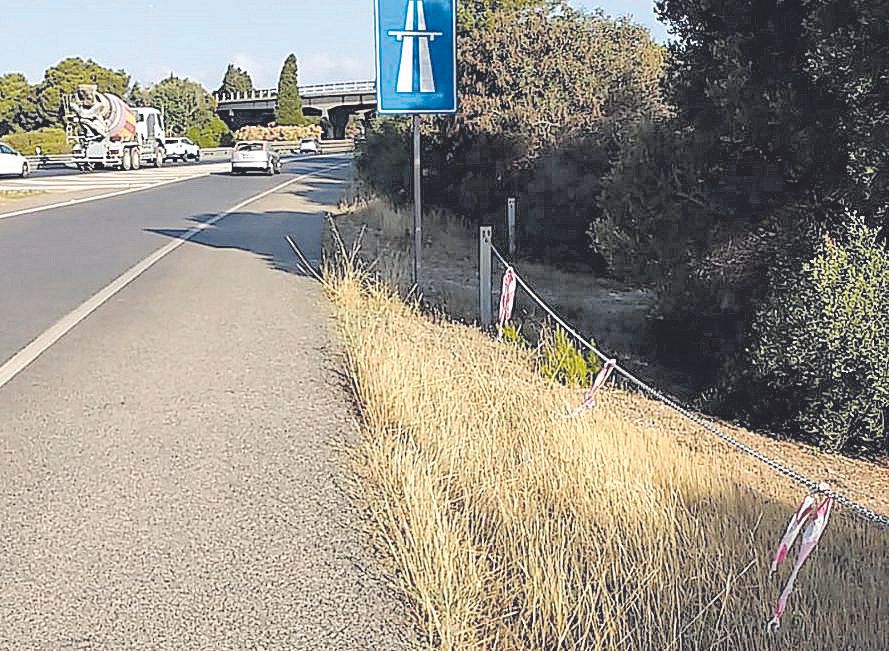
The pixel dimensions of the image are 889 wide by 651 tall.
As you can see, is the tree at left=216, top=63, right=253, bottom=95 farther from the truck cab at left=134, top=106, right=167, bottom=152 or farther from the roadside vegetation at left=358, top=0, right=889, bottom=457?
the roadside vegetation at left=358, top=0, right=889, bottom=457

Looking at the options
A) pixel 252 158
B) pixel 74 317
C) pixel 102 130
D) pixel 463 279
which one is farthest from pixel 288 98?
pixel 74 317

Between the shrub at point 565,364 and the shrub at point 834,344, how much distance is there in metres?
1.40

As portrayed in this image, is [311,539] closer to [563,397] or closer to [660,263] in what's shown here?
[563,397]

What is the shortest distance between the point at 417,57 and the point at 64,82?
299 ft

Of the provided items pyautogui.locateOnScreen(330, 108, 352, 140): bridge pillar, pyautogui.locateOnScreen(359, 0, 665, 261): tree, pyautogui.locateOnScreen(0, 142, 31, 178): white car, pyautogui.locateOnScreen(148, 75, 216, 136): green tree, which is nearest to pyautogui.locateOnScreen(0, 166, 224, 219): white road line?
pyautogui.locateOnScreen(0, 142, 31, 178): white car

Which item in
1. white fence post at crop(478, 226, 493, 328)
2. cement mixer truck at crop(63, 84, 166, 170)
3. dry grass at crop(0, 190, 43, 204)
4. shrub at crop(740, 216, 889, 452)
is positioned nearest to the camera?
shrub at crop(740, 216, 889, 452)

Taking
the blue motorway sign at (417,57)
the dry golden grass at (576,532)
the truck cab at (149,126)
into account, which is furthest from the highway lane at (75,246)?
the truck cab at (149,126)

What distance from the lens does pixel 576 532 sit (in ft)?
15.5

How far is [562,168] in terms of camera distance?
63.7 feet

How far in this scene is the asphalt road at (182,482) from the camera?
4062 mm

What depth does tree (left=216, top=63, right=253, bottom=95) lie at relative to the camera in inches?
6260

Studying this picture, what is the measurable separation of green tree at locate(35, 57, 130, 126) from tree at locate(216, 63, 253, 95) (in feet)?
184

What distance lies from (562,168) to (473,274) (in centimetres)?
340

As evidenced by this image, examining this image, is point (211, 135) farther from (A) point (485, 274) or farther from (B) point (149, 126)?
(A) point (485, 274)
